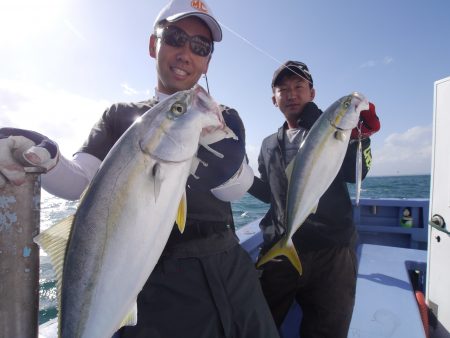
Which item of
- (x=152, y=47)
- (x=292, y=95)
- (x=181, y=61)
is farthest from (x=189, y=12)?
(x=292, y=95)

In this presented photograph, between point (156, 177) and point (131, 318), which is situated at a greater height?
point (156, 177)

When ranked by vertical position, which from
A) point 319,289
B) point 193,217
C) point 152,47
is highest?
point 152,47

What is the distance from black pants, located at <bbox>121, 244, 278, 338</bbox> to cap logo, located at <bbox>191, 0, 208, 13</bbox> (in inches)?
74.2

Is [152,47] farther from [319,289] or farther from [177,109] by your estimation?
[319,289]

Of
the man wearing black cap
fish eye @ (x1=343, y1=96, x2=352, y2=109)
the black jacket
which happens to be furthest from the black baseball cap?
fish eye @ (x1=343, y1=96, x2=352, y2=109)

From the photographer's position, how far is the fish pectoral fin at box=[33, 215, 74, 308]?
54.5 inches

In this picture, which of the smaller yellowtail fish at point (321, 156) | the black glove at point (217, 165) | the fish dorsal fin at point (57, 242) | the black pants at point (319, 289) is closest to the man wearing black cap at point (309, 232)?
the black pants at point (319, 289)

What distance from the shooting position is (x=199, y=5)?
233cm

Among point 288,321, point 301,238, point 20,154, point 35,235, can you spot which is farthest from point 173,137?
point 288,321

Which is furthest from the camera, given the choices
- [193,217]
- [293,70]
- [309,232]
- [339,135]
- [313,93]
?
[313,93]

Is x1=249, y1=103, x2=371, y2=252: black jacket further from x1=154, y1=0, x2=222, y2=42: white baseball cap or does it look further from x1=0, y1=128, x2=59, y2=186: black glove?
x1=0, y1=128, x2=59, y2=186: black glove

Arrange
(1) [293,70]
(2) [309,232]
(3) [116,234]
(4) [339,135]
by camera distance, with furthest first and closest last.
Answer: (1) [293,70] → (2) [309,232] → (4) [339,135] → (3) [116,234]

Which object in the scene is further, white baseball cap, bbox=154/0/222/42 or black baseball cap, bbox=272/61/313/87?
black baseball cap, bbox=272/61/313/87

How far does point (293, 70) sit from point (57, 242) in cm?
318
